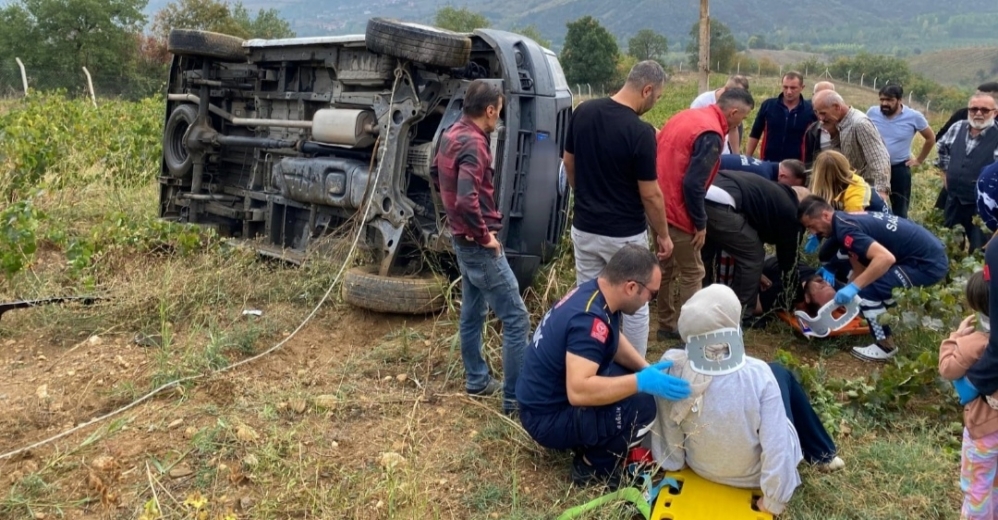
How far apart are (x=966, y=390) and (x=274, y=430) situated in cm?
299

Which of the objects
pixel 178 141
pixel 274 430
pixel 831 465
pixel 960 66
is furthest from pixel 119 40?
pixel 960 66

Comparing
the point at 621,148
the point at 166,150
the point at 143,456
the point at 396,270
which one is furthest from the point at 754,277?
the point at 166,150

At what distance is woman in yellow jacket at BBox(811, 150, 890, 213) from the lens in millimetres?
5309

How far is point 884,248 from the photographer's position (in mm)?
4887

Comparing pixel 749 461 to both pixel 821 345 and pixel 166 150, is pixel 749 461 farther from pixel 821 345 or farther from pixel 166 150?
pixel 166 150

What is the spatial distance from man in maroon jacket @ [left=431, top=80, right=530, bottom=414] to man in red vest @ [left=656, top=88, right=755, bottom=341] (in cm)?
129

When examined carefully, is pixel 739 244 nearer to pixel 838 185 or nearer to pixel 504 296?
pixel 838 185

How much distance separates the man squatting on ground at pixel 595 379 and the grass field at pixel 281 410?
0.80 feet

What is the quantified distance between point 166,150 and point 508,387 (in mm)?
4969

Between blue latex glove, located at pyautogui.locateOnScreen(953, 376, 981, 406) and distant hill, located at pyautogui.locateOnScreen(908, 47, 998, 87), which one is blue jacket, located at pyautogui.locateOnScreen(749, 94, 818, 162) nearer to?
blue latex glove, located at pyautogui.locateOnScreen(953, 376, 981, 406)

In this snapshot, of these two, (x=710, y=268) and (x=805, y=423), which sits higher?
(x=710, y=268)

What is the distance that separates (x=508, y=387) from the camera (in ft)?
13.8

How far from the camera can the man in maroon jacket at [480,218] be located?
159 inches

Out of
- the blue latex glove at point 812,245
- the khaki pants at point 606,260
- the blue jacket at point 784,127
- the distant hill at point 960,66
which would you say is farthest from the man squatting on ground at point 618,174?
the distant hill at point 960,66
